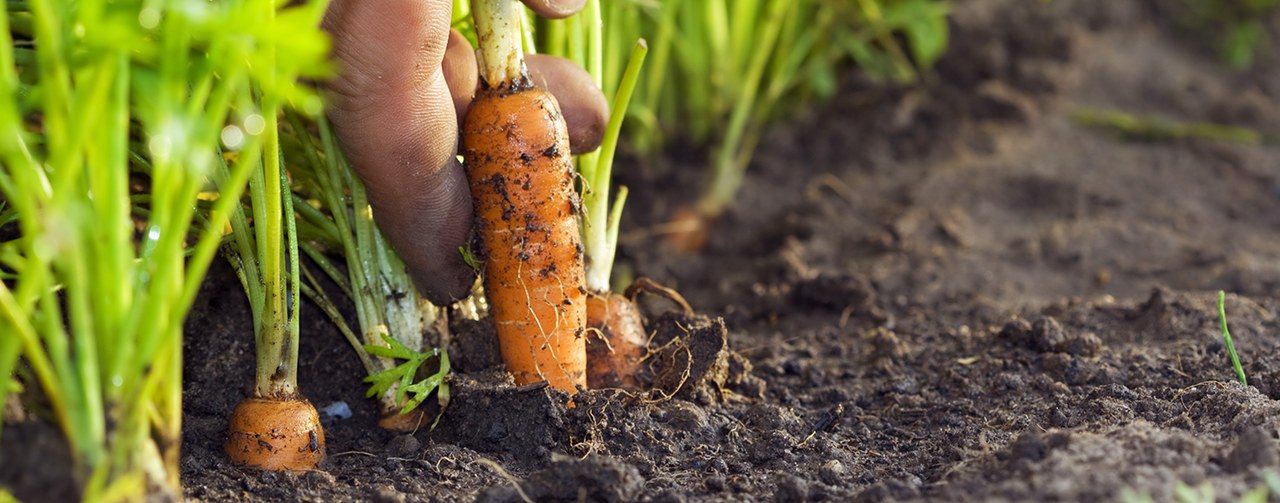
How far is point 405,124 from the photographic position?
142 cm

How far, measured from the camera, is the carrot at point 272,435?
4.69ft

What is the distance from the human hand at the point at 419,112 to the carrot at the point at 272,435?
0.89ft

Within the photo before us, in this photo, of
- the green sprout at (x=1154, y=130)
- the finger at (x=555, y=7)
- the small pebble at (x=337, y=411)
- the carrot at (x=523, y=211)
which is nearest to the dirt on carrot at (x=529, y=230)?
the carrot at (x=523, y=211)

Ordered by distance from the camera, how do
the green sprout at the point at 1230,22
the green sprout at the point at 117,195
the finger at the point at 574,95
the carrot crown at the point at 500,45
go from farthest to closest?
the green sprout at the point at 1230,22
the finger at the point at 574,95
the carrot crown at the point at 500,45
the green sprout at the point at 117,195

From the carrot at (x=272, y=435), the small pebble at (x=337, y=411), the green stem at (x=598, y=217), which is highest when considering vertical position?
the green stem at (x=598, y=217)

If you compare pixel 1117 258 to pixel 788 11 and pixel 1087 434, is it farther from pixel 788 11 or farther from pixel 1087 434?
pixel 1087 434

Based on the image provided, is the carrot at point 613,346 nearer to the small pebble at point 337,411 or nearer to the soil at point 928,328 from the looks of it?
the soil at point 928,328

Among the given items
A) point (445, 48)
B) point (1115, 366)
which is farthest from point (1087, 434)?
point (445, 48)

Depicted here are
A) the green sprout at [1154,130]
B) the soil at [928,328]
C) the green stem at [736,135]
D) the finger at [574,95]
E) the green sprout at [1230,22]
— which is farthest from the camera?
the green sprout at [1230,22]

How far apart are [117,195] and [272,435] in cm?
55

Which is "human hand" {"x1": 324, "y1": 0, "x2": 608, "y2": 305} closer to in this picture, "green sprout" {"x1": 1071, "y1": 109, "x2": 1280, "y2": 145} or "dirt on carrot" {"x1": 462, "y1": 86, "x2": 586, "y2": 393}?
"dirt on carrot" {"x1": 462, "y1": 86, "x2": 586, "y2": 393}

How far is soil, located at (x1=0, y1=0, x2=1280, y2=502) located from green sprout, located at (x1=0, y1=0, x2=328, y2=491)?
0.11m

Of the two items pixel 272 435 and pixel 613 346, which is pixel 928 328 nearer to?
pixel 613 346

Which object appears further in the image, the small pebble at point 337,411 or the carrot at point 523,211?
the small pebble at point 337,411
